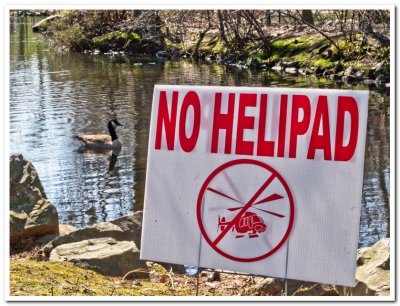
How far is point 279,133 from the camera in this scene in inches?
215

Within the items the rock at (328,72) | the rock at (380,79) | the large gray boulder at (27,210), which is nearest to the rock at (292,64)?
the rock at (328,72)

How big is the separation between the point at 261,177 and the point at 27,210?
623 cm

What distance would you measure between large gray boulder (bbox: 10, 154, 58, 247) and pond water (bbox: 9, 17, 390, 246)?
378 cm

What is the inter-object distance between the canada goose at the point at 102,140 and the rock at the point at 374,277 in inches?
545

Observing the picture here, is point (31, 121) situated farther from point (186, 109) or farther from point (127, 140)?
point (186, 109)

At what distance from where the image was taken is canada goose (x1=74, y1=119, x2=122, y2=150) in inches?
876

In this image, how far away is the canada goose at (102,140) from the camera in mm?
22253

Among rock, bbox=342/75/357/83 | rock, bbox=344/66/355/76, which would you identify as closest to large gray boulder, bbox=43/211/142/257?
rock, bbox=342/75/357/83

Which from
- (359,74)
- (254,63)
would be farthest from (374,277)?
(254,63)

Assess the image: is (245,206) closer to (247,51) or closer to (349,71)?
(349,71)

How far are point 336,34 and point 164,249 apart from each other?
1423 inches

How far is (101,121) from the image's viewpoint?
25984mm

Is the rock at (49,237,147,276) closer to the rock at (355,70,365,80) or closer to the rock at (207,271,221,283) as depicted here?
the rock at (207,271,221,283)

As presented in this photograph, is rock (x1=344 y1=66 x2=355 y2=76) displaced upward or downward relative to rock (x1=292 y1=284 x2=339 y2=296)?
upward
